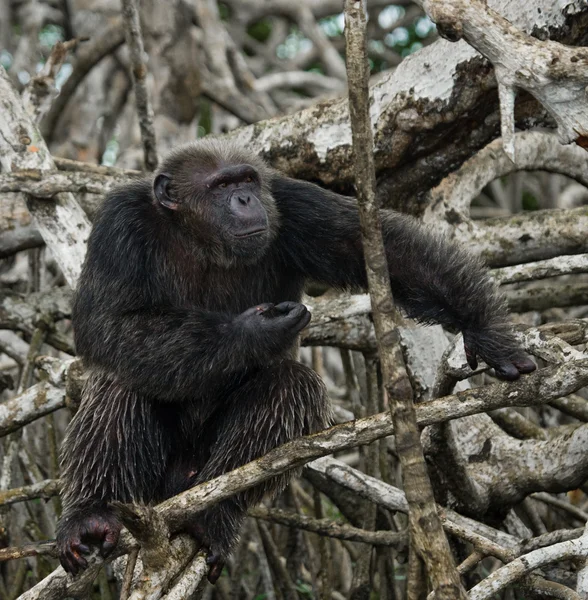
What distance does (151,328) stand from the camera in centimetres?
503

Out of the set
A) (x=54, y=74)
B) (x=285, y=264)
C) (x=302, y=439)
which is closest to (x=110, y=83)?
(x=54, y=74)

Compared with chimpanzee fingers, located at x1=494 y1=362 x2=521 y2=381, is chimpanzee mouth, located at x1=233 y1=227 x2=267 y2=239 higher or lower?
higher

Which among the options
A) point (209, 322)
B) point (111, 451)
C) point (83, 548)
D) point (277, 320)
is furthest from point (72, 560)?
point (277, 320)

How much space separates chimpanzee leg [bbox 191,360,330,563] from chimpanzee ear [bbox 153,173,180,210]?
42.4 inches

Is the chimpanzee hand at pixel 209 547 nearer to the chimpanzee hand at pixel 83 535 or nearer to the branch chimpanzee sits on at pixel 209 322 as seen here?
the branch chimpanzee sits on at pixel 209 322

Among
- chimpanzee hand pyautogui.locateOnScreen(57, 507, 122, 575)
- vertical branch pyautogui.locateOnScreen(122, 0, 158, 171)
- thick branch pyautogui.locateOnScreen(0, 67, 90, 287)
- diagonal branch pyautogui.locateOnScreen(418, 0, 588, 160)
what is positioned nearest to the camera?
diagonal branch pyautogui.locateOnScreen(418, 0, 588, 160)

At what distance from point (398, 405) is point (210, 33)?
820 cm

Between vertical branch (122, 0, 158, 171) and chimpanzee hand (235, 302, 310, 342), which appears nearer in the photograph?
chimpanzee hand (235, 302, 310, 342)

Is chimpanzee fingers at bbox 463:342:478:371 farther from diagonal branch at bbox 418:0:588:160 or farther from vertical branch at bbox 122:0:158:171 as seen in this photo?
vertical branch at bbox 122:0:158:171

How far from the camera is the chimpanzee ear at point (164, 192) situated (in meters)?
5.50

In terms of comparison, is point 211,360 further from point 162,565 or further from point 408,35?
point 408,35

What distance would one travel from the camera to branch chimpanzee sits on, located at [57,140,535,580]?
4973 millimetres

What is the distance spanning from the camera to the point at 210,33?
35.7 ft

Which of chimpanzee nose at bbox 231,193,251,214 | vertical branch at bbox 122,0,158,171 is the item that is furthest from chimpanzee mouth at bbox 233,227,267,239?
vertical branch at bbox 122,0,158,171
